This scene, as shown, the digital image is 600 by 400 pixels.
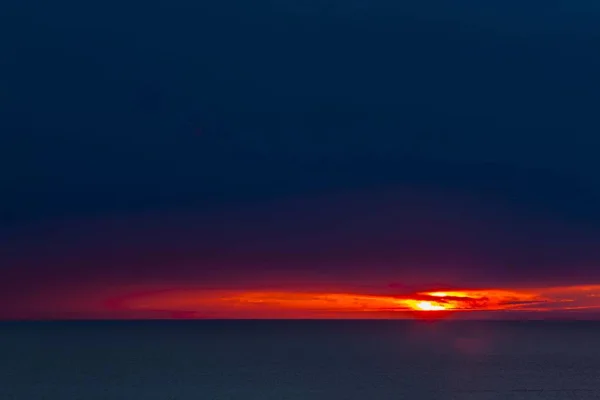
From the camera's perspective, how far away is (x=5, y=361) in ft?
314

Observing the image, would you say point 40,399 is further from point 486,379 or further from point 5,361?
point 5,361

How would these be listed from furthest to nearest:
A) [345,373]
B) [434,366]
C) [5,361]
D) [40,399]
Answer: [5,361] → [434,366] → [345,373] → [40,399]

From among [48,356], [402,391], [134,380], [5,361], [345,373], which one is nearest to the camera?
[402,391]

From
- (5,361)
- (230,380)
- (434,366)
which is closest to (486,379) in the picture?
(434,366)

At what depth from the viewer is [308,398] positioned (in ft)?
179

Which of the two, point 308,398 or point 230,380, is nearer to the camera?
point 308,398

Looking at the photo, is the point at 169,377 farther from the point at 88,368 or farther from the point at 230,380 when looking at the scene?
the point at 88,368

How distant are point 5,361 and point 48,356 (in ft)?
37.5

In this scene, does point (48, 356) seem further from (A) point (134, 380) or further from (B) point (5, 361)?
(A) point (134, 380)

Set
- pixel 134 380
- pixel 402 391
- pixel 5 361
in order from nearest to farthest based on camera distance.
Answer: pixel 402 391 < pixel 134 380 < pixel 5 361

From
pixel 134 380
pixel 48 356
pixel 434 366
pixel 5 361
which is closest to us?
pixel 134 380

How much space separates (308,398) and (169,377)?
2096cm

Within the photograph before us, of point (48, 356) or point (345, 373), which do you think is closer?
point (345, 373)

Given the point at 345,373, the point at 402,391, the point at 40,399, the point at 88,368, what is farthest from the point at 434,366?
the point at 40,399
